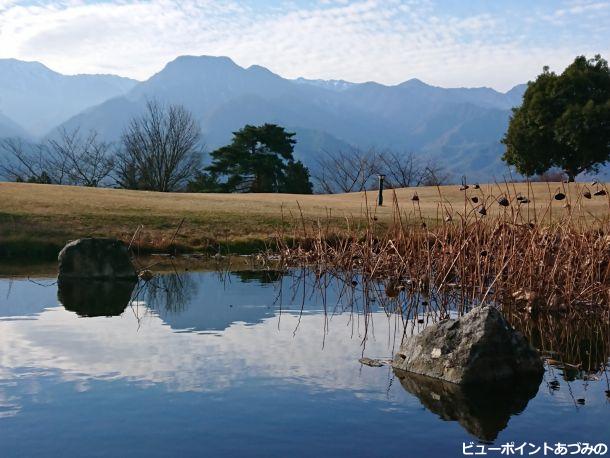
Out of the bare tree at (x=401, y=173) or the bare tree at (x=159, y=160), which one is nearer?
the bare tree at (x=159, y=160)

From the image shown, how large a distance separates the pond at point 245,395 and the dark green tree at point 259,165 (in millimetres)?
42906

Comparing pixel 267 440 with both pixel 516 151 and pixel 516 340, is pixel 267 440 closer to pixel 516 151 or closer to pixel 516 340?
pixel 516 340

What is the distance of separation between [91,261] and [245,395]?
993 centimetres

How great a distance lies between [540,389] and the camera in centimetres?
872

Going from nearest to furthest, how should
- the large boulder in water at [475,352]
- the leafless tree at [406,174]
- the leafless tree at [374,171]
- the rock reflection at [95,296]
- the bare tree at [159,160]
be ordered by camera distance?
the large boulder in water at [475,352] < the rock reflection at [95,296] < the bare tree at [159,160] < the leafless tree at [406,174] < the leafless tree at [374,171]

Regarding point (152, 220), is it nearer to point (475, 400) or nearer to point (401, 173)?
point (475, 400)

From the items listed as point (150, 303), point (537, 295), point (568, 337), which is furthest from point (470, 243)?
point (150, 303)

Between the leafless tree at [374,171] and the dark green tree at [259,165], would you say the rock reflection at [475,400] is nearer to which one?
the leafless tree at [374,171]

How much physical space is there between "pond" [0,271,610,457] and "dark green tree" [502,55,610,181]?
130 ft

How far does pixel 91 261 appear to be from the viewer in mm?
17219

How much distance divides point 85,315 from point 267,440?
711 cm

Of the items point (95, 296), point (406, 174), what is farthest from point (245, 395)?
point (406, 174)

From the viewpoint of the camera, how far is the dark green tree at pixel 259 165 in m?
55.8

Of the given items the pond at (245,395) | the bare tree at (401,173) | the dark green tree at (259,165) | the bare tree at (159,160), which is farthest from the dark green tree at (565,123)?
the pond at (245,395)
